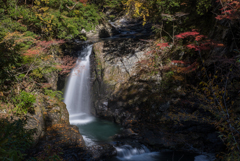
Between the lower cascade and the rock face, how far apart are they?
411 millimetres

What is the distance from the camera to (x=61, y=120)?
7.50 m

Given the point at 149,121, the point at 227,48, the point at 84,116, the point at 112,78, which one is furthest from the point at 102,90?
the point at 227,48

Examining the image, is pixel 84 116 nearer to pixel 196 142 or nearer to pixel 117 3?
pixel 196 142

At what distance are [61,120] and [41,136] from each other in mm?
1731

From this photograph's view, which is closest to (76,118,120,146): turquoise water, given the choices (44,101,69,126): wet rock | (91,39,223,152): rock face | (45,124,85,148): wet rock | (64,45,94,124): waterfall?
(91,39,223,152): rock face

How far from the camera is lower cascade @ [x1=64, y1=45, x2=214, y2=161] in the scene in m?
5.87

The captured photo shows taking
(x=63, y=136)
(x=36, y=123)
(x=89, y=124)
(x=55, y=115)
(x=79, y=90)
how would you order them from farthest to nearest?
(x=79, y=90) < (x=89, y=124) < (x=55, y=115) < (x=63, y=136) < (x=36, y=123)

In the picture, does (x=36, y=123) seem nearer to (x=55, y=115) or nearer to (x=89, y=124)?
(x=55, y=115)

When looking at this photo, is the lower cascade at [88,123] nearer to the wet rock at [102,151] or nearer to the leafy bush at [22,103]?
the wet rock at [102,151]

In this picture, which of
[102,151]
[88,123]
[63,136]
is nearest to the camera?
[102,151]

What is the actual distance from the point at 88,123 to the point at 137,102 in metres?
3.63

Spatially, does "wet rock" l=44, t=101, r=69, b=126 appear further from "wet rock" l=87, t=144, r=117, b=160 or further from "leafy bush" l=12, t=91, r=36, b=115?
"wet rock" l=87, t=144, r=117, b=160

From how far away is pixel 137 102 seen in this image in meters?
8.82

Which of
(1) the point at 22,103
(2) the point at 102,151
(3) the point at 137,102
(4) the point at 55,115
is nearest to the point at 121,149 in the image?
(2) the point at 102,151
